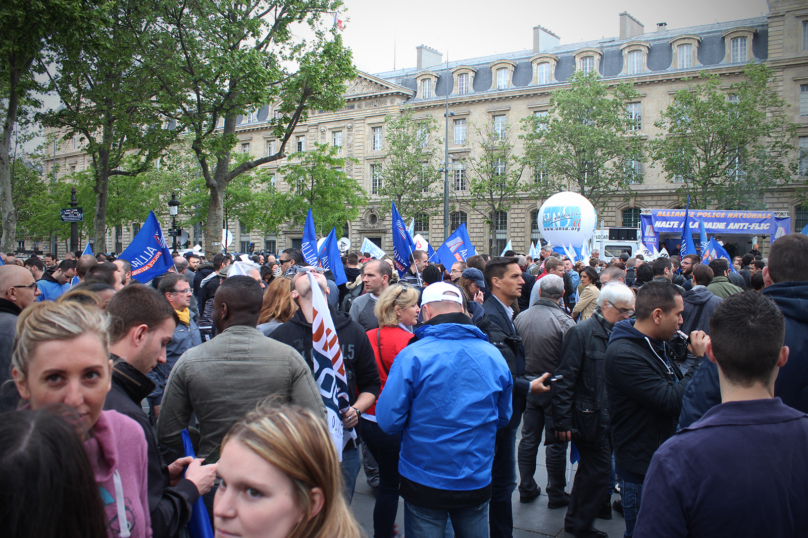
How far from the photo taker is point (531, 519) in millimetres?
4574

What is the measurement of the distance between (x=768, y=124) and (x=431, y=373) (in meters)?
33.6

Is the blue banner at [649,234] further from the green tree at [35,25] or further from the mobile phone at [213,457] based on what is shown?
the mobile phone at [213,457]

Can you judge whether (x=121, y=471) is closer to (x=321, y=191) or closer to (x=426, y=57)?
(x=321, y=191)

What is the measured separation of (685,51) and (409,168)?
19.4 m

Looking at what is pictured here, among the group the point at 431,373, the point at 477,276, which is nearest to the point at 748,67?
the point at 477,276

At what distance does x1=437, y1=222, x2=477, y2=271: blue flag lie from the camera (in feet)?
33.4

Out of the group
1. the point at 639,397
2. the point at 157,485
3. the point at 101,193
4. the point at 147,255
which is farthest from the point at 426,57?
the point at 157,485

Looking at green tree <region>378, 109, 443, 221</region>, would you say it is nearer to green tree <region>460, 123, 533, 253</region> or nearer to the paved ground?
green tree <region>460, 123, 533, 253</region>

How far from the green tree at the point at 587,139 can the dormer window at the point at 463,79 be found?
994 cm

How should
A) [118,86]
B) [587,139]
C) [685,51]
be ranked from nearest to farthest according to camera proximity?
1. [118,86]
2. [587,139]
3. [685,51]

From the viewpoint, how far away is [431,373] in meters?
2.97

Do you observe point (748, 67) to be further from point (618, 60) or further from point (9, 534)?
point (9, 534)

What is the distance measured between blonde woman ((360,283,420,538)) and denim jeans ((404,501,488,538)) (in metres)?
0.70

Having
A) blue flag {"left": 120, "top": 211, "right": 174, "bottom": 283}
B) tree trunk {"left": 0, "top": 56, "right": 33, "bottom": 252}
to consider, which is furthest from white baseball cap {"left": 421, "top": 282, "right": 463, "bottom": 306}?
tree trunk {"left": 0, "top": 56, "right": 33, "bottom": 252}
